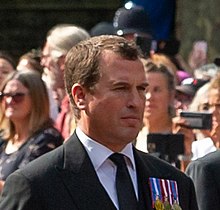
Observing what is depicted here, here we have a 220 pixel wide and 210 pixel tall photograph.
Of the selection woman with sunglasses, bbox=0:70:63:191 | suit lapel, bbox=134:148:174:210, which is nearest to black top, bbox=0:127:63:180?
woman with sunglasses, bbox=0:70:63:191

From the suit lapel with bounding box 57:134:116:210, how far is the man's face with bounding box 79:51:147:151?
0.34 ft

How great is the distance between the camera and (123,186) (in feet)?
14.6

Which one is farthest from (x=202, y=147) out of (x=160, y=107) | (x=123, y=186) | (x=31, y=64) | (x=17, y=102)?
(x=123, y=186)

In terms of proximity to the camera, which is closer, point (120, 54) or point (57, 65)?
point (120, 54)

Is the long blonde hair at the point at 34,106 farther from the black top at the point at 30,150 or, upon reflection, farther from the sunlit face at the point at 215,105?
the sunlit face at the point at 215,105

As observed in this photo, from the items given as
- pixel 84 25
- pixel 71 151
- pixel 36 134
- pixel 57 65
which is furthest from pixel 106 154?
pixel 84 25

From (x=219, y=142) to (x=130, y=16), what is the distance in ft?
10.6

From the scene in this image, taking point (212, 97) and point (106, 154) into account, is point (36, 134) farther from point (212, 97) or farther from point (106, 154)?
point (106, 154)

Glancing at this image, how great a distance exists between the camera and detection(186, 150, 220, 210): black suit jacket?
535 cm

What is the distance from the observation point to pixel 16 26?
1697 cm

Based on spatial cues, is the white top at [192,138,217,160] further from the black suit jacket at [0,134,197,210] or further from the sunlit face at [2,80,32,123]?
the black suit jacket at [0,134,197,210]

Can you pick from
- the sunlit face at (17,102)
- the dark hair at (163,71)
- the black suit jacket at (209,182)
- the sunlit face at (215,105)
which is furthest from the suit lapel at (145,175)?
the dark hair at (163,71)

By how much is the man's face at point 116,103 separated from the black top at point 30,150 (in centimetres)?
274

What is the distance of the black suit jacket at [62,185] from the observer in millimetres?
4387
